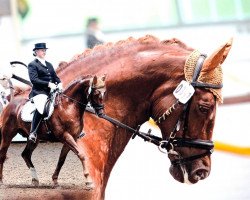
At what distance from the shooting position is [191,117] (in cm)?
392

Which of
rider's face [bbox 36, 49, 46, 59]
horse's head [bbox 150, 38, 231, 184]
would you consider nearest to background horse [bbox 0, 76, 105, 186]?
rider's face [bbox 36, 49, 46, 59]

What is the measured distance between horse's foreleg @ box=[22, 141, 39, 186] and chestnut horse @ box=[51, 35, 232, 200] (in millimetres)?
398

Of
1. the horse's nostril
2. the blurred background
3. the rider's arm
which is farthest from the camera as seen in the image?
the blurred background

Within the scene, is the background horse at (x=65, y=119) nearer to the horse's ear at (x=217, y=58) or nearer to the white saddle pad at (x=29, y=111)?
the white saddle pad at (x=29, y=111)

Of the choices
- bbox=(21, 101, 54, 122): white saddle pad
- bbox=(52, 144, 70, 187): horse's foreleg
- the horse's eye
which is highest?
bbox=(21, 101, 54, 122): white saddle pad

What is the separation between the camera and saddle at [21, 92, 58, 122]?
3285 millimetres

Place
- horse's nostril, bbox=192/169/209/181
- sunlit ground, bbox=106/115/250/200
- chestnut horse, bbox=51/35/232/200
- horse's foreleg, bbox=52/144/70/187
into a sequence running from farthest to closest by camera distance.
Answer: sunlit ground, bbox=106/115/250/200 < horse's nostril, bbox=192/169/209/181 < chestnut horse, bbox=51/35/232/200 < horse's foreleg, bbox=52/144/70/187

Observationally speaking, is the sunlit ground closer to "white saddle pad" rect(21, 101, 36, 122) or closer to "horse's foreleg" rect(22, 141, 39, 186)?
"horse's foreleg" rect(22, 141, 39, 186)

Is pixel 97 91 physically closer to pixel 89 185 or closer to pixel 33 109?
pixel 33 109

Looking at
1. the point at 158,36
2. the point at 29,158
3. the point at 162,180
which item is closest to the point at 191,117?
the point at 158,36

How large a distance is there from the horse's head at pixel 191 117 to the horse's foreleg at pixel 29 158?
0.74 metres

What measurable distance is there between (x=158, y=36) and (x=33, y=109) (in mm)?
1373

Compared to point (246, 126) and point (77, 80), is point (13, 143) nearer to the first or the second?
point (77, 80)

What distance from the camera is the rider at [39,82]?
3.26 metres
